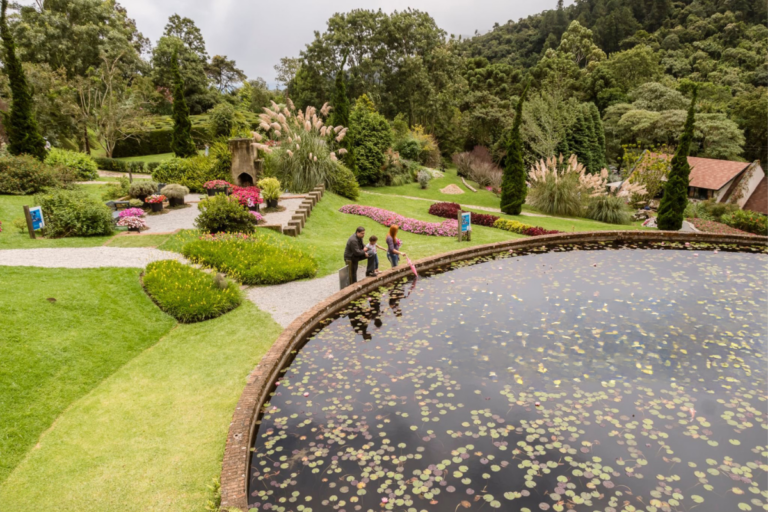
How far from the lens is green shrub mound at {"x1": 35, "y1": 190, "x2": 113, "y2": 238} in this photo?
12.3 meters

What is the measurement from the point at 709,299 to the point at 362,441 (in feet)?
27.6

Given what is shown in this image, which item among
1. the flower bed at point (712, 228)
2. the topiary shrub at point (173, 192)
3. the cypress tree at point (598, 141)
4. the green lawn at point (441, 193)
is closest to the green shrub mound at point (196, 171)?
the topiary shrub at point (173, 192)

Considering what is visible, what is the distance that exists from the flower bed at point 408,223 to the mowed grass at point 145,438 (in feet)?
32.4

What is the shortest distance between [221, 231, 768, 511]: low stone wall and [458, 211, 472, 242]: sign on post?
4.92 ft

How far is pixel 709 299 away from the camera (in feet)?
31.1

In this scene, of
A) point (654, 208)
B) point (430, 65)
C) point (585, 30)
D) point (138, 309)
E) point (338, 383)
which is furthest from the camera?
point (585, 30)

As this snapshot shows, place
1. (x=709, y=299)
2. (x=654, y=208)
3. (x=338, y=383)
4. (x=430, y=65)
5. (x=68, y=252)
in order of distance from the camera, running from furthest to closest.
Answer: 1. (x=430, y=65)
2. (x=654, y=208)
3. (x=68, y=252)
4. (x=709, y=299)
5. (x=338, y=383)

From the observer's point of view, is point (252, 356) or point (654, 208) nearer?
point (252, 356)

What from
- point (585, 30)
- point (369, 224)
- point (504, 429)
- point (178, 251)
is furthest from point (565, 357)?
point (585, 30)

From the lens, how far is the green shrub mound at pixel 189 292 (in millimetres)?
8508

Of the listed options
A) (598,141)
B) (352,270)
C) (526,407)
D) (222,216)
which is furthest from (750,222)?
(222,216)

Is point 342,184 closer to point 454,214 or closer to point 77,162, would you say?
point 454,214

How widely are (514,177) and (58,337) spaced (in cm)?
1966

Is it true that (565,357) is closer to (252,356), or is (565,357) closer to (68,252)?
(252,356)
